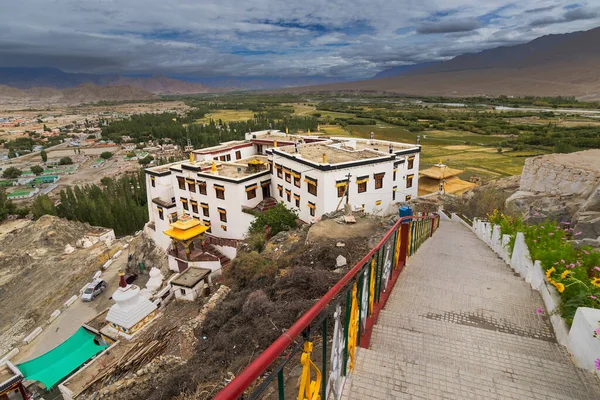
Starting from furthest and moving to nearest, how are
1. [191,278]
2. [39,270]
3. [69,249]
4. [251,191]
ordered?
[69,249]
[39,270]
[251,191]
[191,278]

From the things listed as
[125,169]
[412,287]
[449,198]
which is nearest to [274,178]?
[449,198]

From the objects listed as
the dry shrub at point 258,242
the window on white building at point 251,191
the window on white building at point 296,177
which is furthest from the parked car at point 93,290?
the window on white building at point 296,177

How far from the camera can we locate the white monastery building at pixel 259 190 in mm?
21875

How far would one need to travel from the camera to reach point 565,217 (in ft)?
39.6

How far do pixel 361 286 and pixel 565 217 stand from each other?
Result: 11.9 metres

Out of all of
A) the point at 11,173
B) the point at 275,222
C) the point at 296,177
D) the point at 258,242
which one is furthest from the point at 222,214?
the point at 11,173

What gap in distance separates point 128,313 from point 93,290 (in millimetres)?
11843

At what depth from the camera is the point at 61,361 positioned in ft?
50.9

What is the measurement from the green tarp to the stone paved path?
15.7m

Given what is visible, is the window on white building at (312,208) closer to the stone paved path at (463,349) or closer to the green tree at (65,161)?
the stone paved path at (463,349)

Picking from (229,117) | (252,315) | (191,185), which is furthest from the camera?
(229,117)

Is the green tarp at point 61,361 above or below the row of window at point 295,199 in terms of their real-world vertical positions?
below

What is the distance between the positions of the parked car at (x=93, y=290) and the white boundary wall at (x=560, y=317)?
25.6 metres

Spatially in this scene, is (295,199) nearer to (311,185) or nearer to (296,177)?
(296,177)
